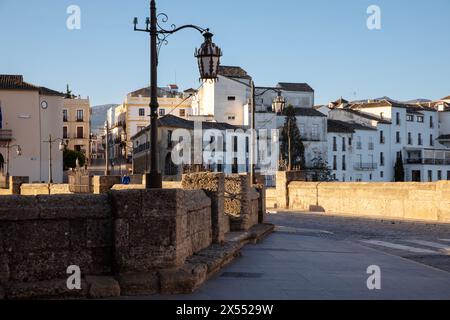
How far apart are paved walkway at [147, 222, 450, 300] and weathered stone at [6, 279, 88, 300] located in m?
0.85

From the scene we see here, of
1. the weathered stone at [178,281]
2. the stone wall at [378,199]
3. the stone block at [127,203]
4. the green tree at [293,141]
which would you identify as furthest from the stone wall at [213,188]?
the green tree at [293,141]

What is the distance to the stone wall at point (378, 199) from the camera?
2327 cm

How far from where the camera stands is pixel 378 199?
1054 inches

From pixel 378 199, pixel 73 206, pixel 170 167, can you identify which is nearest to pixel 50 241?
pixel 73 206

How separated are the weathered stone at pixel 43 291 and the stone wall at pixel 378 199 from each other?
59.5ft

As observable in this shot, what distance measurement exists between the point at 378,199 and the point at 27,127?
45.3m

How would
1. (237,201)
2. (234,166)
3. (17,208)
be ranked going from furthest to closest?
(234,166) < (237,201) < (17,208)

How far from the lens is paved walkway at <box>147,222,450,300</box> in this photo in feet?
24.7

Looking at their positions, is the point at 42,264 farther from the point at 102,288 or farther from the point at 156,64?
the point at 156,64
